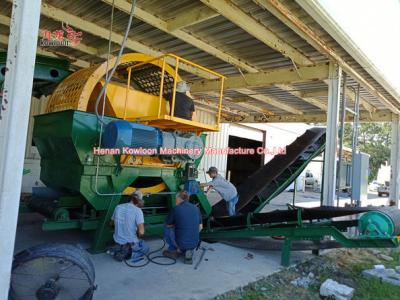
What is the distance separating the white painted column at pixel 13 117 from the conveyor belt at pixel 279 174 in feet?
18.5

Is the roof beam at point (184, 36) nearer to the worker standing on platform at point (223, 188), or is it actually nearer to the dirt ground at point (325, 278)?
the worker standing on platform at point (223, 188)

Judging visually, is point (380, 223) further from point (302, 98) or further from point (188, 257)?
point (302, 98)

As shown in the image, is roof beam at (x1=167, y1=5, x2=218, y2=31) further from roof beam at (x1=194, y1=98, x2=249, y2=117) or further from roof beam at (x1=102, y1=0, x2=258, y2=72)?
roof beam at (x1=194, y1=98, x2=249, y2=117)

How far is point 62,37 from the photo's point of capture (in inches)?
265

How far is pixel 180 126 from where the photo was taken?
5.64 metres

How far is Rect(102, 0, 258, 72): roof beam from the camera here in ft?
17.3

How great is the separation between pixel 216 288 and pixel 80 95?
3382mm

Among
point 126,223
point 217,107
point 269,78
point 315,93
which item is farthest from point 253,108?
point 126,223

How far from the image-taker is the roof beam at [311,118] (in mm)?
10859

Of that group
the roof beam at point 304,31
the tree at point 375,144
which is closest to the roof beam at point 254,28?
the roof beam at point 304,31

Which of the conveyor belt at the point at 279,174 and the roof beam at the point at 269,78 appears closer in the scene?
the roof beam at the point at 269,78

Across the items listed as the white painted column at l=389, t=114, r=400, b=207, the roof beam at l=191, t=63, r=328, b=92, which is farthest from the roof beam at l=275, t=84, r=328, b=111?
the white painted column at l=389, t=114, r=400, b=207

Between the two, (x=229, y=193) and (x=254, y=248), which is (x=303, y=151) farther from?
(x=254, y=248)

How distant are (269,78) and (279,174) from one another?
2.26 m
